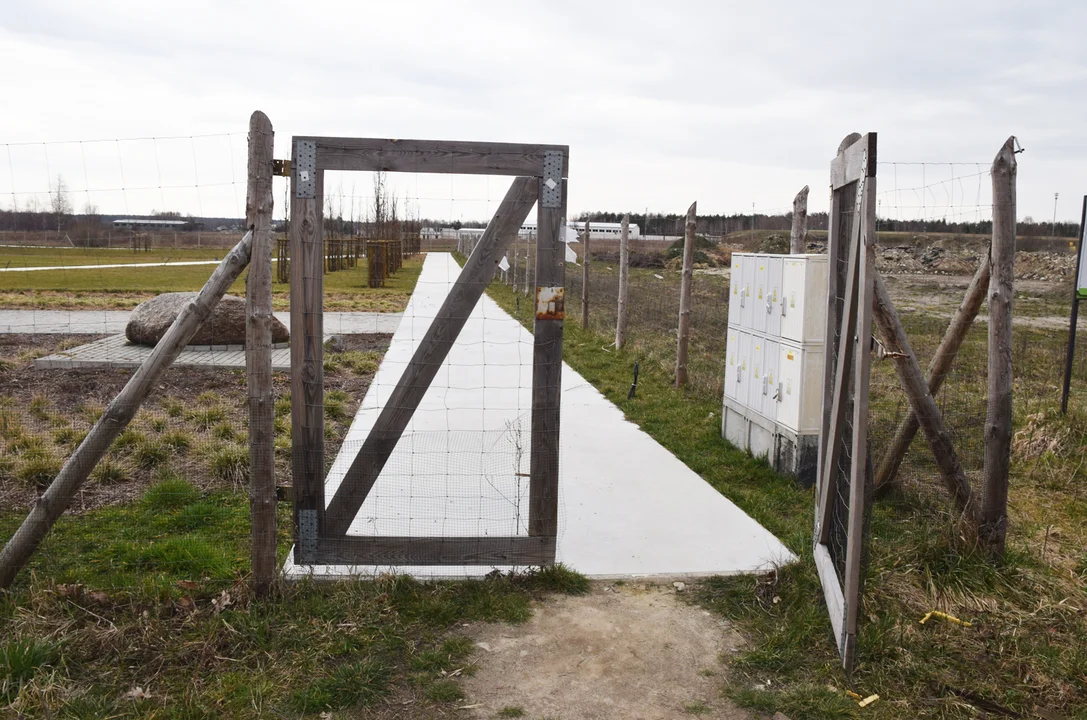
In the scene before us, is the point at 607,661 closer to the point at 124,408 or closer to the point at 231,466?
the point at 124,408

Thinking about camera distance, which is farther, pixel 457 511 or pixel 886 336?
pixel 457 511

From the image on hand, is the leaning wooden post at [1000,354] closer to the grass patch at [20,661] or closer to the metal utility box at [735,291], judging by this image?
the metal utility box at [735,291]

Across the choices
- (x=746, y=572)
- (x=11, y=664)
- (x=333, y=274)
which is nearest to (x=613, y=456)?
(x=746, y=572)

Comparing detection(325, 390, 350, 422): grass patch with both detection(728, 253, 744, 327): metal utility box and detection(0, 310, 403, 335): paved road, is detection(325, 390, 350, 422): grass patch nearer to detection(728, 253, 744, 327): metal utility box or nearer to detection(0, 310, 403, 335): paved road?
detection(728, 253, 744, 327): metal utility box

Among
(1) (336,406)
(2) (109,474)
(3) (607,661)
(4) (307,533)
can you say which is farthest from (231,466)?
(3) (607,661)

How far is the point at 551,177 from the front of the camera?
15.0ft

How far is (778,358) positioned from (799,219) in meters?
1.64

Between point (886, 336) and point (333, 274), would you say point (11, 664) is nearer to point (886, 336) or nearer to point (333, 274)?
point (886, 336)

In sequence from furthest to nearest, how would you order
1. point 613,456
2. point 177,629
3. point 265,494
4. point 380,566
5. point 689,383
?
point 689,383 → point 613,456 → point 380,566 → point 265,494 → point 177,629

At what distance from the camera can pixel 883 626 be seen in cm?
417

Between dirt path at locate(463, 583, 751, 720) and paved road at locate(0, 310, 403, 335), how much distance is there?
1036 centimetres

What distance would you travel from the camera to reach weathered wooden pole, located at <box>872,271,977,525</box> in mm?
4934

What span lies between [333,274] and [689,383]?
26.9 meters

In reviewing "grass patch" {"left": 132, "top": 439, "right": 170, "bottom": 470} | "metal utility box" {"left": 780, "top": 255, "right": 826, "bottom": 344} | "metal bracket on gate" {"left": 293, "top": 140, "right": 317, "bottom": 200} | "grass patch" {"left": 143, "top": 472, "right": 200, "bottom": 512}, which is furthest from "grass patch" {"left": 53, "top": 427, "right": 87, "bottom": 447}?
"metal utility box" {"left": 780, "top": 255, "right": 826, "bottom": 344}
